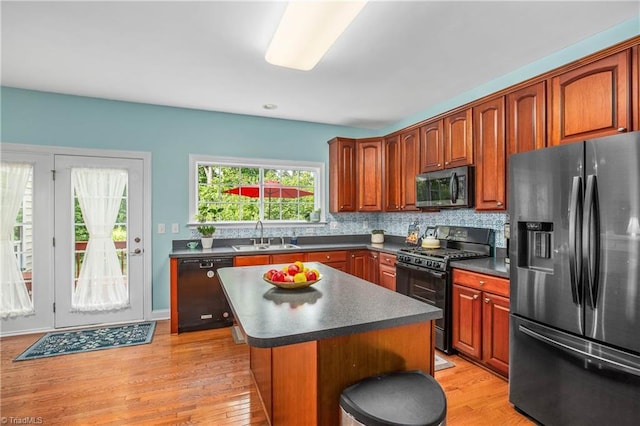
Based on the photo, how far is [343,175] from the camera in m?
4.64

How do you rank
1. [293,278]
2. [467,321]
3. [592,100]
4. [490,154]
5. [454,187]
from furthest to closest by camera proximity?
[454,187] → [490,154] → [467,321] → [592,100] → [293,278]

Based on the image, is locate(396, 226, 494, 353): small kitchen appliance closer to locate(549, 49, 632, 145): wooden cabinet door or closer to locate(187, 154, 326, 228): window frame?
locate(549, 49, 632, 145): wooden cabinet door

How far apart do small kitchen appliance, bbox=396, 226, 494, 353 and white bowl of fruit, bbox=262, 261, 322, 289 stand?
59.3 inches

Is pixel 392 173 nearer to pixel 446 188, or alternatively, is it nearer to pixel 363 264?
pixel 446 188

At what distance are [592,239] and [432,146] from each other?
2.16 metres

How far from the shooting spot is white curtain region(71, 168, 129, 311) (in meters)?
3.72

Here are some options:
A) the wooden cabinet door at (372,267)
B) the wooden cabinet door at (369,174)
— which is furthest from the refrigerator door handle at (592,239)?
the wooden cabinet door at (369,174)

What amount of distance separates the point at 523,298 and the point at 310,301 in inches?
57.4

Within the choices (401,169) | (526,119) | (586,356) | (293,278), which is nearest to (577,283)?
(586,356)

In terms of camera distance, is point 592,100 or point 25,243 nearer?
point 592,100

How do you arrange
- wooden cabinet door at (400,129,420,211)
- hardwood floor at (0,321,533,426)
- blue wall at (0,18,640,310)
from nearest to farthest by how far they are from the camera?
hardwood floor at (0,321,533,426)
blue wall at (0,18,640,310)
wooden cabinet door at (400,129,420,211)

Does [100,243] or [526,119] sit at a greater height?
[526,119]

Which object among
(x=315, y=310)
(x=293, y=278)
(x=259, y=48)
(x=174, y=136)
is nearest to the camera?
(x=315, y=310)

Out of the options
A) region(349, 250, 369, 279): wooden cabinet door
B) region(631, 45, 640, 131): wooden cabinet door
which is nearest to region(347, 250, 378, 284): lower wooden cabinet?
region(349, 250, 369, 279): wooden cabinet door
